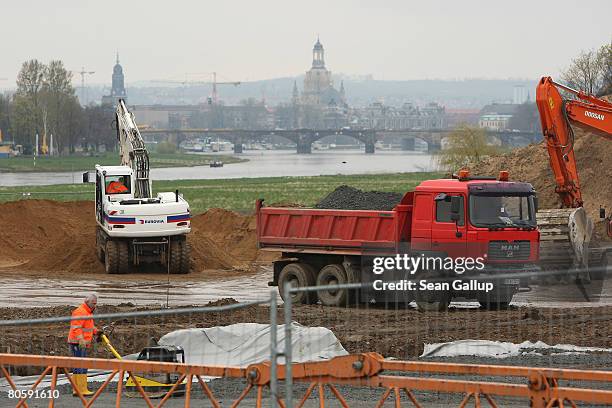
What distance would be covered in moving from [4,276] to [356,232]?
12430mm

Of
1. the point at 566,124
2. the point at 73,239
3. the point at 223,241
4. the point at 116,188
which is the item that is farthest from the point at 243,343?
the point at 223,241

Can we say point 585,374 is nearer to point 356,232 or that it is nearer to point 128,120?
point 356,232

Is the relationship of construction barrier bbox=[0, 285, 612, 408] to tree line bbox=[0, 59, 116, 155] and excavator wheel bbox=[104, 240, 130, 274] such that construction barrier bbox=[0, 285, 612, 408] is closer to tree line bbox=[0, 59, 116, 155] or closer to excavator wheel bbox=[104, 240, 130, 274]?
excavator wheel bbox=[104, 240, 130, 274]

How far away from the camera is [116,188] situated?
111 ft

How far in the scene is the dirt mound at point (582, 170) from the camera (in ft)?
138

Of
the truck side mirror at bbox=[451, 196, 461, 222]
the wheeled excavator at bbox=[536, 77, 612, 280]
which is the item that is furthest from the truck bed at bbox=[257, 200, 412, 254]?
the wheeled excavator at bbox=[536, 77, 612, 280]

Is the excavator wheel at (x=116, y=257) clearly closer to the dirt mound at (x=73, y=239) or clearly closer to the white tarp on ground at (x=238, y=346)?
the dirt mound at (x=73, y=239)

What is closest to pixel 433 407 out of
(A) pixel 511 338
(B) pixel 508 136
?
(A) pixel 511 338

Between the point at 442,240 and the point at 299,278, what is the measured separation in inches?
142

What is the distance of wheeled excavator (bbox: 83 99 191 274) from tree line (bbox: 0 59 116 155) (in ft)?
382

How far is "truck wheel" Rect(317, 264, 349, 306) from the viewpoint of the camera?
24.5 meters

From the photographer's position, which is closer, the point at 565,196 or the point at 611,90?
the point at 565,196

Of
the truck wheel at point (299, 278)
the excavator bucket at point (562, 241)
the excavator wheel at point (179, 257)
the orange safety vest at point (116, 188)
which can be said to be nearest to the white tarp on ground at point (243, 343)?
the truck wheel at point (299, 278)

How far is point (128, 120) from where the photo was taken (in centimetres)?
3697
